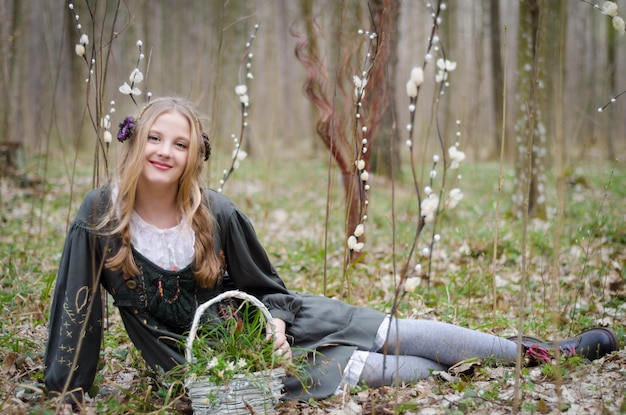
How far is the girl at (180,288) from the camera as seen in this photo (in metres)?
1.93

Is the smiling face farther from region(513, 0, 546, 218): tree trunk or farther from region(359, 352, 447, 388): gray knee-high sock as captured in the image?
region(513, 0, 546, 218): tree trunk

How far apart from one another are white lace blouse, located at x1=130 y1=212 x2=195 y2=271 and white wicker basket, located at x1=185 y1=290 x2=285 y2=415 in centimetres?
30

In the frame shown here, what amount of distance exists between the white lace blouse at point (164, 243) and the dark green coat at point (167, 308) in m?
0.04

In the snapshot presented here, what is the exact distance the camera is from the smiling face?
6.50ft

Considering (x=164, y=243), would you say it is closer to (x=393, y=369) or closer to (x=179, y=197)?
(x=179, y=197)

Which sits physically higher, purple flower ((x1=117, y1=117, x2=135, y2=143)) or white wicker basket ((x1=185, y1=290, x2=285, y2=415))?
purple flower ((x1=117, y1=117, x2=135, y2=143))

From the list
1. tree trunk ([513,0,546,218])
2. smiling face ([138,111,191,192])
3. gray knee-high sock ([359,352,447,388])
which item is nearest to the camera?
smiling face ([138,111,191,192])

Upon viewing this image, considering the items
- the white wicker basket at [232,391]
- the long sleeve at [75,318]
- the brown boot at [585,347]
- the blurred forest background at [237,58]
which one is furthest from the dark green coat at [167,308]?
the blurred forest background at [237,58]

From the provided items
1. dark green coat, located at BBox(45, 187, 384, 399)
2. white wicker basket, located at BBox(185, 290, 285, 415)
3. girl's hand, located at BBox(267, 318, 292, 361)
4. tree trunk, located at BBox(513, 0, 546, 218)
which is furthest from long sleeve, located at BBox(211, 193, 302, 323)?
tree trunk, located at BBox(513, 0, 546, 218)

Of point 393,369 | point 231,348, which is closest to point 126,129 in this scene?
point 231,348

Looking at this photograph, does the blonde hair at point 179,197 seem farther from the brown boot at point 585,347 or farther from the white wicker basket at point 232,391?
the brown boot at point 585,347

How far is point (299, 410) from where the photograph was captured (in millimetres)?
2004

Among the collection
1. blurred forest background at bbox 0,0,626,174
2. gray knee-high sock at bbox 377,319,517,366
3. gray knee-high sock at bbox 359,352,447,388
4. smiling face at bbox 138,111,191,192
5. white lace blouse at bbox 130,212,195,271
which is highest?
blurred forest background at bbox 0,0,626,174

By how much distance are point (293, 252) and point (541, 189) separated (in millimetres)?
2692
